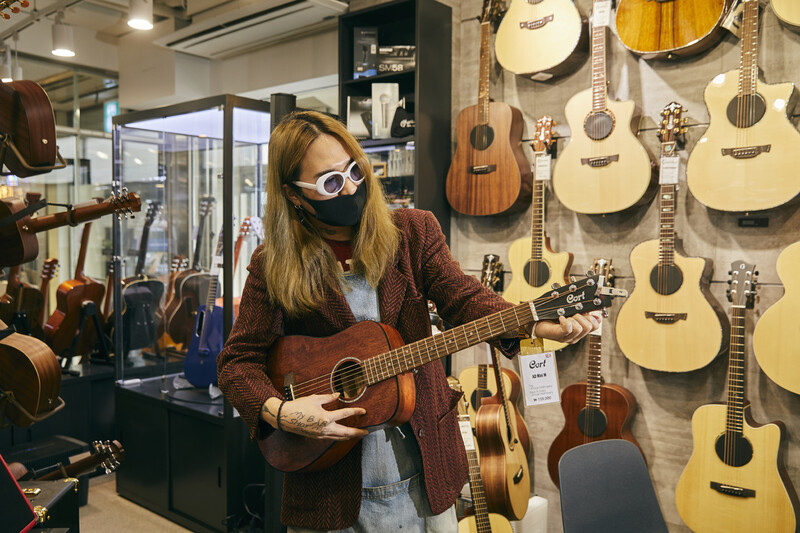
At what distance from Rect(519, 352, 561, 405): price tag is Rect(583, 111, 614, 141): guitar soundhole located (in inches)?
39.6

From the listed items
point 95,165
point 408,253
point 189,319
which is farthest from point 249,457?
point 95,165

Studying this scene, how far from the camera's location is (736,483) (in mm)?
2322

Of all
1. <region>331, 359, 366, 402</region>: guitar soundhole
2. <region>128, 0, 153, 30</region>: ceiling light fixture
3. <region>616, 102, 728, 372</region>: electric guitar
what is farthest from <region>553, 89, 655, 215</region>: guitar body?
<region>128, 0, 153, 30</region>: ceiling light fixture

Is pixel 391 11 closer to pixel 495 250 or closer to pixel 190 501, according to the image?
pixel 495 250

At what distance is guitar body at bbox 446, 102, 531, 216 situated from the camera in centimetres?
300

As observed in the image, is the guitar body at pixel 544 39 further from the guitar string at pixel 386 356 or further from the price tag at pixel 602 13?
the guitar string at pixel 386 356

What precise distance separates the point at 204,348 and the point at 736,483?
101 inches

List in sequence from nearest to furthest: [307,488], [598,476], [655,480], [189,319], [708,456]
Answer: [307,488] < [598,476] < [708,456] < [655,480] < [189,319]

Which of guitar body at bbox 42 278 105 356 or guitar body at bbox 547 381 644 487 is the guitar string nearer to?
guitar body at bbox 547 381 644 487

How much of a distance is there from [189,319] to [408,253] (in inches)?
95.7

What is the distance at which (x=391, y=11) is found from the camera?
11.0ft

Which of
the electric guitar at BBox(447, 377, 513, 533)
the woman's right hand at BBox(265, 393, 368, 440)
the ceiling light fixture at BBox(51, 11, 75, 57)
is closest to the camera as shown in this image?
the woman's right hand at BBox(265, 393, 368, 440)

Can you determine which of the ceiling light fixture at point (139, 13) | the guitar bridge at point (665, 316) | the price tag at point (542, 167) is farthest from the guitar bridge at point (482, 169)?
the ceiling light fixture at point (139, 13)

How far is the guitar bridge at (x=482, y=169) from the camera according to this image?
305cm
